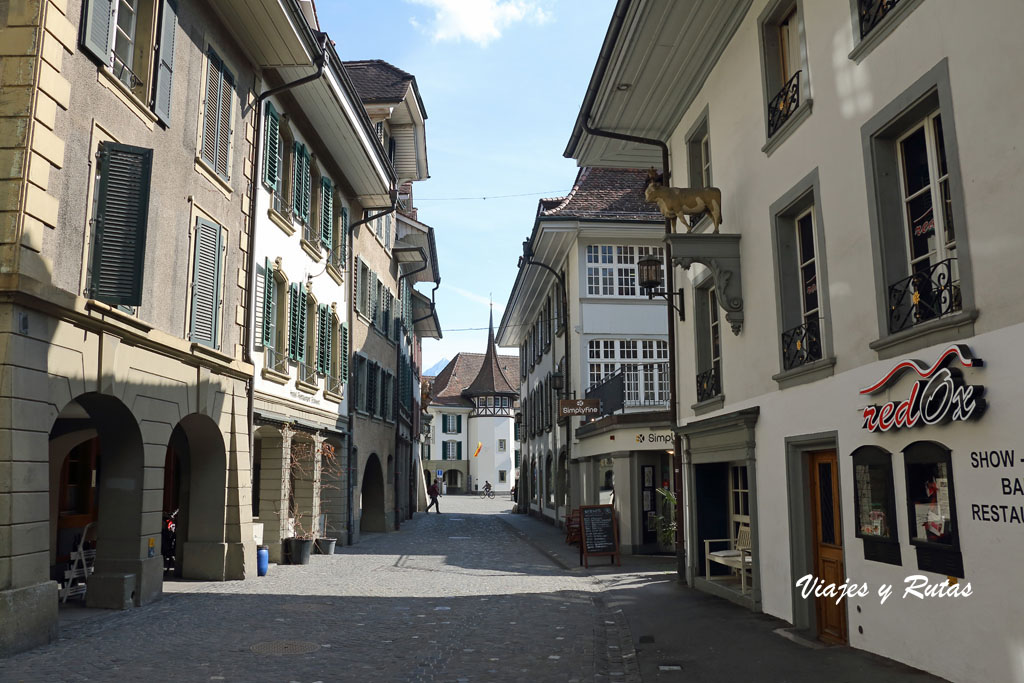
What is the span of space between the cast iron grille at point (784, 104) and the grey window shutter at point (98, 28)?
8.10 m

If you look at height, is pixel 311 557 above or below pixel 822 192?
below

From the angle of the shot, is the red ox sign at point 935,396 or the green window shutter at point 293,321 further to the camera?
the green window shutter at point 293,321

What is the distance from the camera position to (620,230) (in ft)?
82.7

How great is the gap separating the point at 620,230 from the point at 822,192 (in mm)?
16134

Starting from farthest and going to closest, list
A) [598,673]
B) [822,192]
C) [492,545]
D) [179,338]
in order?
1. [492,545]
2. [179,338]
3. [822,192]
4. [598,673]

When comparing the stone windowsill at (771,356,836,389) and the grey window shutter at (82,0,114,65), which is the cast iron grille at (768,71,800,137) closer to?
the stone windowsill at (771,356,836,389)

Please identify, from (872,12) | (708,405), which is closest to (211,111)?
(708,405)

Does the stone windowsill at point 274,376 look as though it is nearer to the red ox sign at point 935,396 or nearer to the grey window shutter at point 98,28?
the grey window shutter at point 98,28

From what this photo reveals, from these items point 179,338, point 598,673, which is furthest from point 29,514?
point 598,673

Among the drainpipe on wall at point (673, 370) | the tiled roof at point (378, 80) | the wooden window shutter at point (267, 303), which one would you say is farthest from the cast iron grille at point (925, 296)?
Result: the tiled roof at point (378, 80)

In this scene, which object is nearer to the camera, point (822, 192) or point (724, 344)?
point (822, 192)

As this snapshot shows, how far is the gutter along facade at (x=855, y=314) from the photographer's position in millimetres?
6371

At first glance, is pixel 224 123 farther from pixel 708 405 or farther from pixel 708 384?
pixel 708 405

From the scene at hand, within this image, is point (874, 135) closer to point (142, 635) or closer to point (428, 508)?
point (142, 635)
